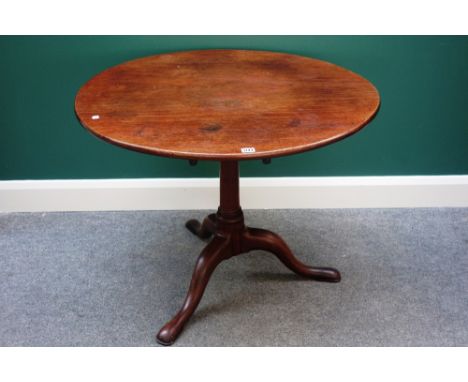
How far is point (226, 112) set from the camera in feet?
5.03

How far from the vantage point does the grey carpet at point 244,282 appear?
1831 mm

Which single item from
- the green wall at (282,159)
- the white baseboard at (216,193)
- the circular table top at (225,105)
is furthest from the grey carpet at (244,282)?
the circular table top at (225,105)

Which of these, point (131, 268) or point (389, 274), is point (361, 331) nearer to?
point (389, 274)

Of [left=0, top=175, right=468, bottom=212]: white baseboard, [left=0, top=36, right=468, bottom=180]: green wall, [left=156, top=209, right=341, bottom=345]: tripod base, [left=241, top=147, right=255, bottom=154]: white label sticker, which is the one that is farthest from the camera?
[left=0, top=175, right=468, bottom=212]: white baseboard

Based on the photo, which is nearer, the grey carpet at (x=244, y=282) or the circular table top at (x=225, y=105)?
the circular table top at (x=225, y=105)

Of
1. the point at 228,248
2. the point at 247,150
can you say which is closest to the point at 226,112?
the point at 247,150

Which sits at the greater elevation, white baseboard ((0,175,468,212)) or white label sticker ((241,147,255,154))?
white label sticker ((241,147,255,154))

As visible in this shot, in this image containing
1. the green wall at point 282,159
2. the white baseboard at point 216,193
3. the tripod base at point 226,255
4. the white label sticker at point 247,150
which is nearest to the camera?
the white label sticker at point 247,150

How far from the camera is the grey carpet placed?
6.01 ft

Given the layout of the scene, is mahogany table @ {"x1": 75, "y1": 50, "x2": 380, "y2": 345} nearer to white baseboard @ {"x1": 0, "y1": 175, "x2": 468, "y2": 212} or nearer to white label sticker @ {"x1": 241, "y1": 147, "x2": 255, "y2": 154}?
white label sticker @ {"x1": 241, "y1": 147, "x2": 255, "y2": 154}

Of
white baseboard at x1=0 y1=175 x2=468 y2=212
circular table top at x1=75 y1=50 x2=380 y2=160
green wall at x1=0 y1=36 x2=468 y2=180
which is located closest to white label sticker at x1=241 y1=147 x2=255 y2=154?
circular table top at x1=75 y1=50 x2=380 y2=160

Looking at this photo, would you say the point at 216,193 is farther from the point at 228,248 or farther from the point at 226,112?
the point at 226,112

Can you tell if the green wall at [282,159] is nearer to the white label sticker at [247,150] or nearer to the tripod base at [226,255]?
the tripod base at [226,255]

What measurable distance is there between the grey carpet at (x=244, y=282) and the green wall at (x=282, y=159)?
0.21 m
